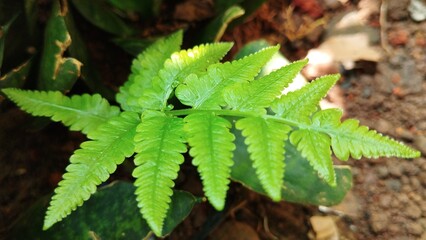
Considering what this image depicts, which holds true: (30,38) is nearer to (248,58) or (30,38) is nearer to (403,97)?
(248,58)

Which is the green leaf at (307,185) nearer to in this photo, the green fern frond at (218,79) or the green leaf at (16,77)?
the green fern frond at (218,79)

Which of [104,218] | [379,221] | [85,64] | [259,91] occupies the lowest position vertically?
[379,221]

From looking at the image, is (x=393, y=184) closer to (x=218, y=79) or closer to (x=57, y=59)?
(x=218, y=79)

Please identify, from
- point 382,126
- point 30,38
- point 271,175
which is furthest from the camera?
point 382,126

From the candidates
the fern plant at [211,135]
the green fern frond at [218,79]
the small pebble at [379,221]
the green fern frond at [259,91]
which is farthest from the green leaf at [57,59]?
the small pebble at [379,221]

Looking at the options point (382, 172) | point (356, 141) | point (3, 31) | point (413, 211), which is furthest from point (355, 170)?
point (3, 31)

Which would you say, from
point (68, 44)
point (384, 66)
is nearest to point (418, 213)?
point (384, 66)
